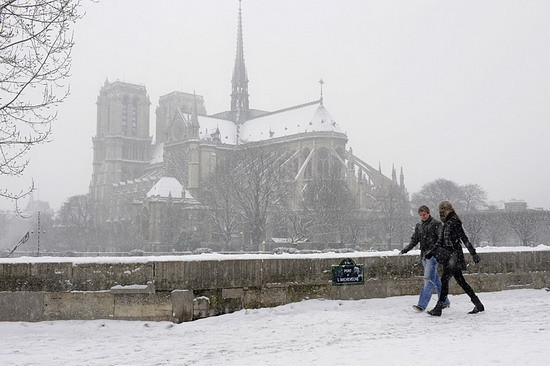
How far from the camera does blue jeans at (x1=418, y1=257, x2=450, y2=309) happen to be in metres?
8.73

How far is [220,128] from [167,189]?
2420 cm

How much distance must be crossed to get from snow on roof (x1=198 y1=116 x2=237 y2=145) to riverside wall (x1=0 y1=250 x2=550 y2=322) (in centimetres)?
7738

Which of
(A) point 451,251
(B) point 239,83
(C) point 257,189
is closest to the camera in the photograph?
(A) point 451,251

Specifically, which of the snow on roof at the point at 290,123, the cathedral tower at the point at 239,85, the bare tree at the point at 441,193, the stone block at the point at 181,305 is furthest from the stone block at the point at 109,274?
the cathedral tower at the point at 239,85

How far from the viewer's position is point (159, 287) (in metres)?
8.46

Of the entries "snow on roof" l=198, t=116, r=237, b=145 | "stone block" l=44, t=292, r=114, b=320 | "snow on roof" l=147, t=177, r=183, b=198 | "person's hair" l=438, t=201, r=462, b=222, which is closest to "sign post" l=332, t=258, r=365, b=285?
"person's hair" l=438, t=201, r=462, b=222

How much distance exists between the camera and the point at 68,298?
27.3 ft

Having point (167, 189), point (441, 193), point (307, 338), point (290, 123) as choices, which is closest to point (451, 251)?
point (307, 338)

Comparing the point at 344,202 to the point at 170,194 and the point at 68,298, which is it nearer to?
the point at 170,194

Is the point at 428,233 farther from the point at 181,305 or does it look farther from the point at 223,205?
the point at 223,205

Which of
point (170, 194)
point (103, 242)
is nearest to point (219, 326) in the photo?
point (170, 194)

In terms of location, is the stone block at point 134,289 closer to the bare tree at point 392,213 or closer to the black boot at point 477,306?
the black boot at point 477,306

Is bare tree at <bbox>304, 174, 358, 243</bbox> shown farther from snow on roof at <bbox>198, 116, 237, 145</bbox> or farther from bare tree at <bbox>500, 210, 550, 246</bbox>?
snow on roof at <bbox>198, 116, 237, 145</bbox>

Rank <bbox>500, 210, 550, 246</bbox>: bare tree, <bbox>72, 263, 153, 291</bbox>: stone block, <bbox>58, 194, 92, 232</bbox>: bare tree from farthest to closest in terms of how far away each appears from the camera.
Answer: <bbox>58, 194, 92, 232</bbox>: bare tree → <bbox>500, 210, 550, 246</bbox>: bare tree → <bbox>72, 263, 153, 291</bbox>: stone block
